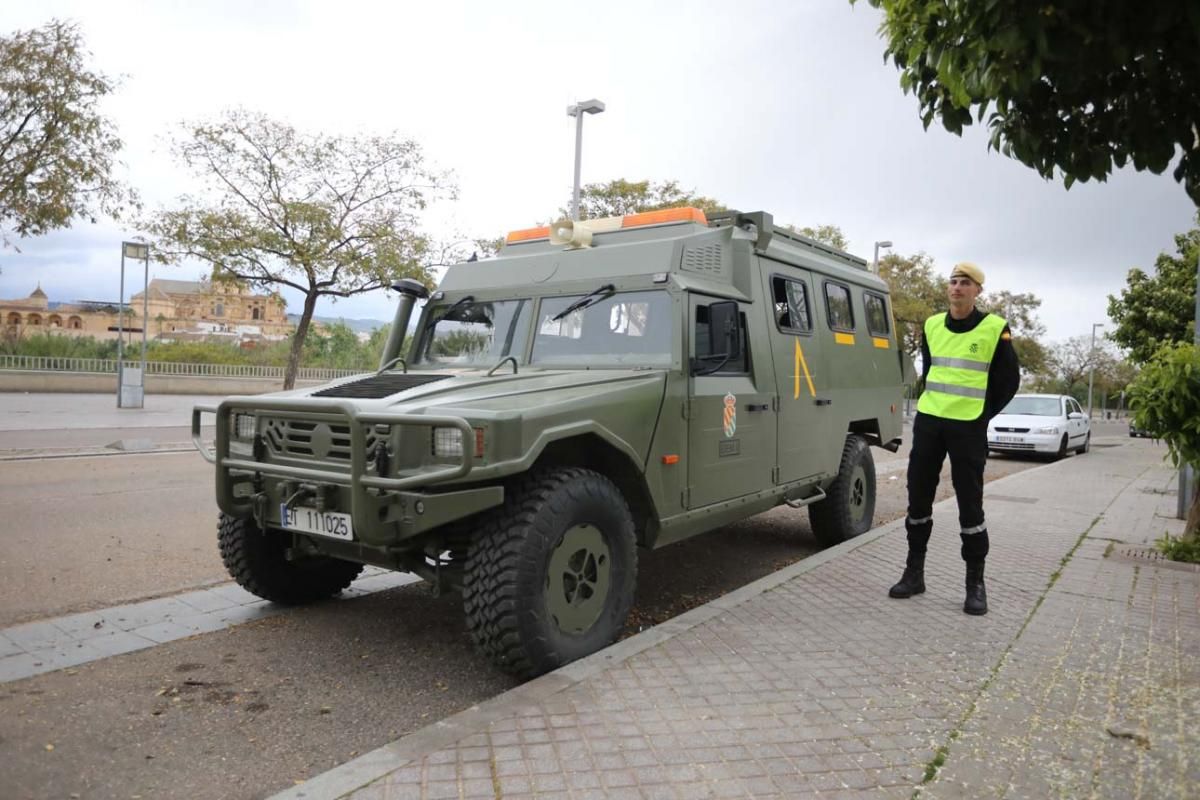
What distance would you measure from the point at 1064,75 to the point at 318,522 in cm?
345

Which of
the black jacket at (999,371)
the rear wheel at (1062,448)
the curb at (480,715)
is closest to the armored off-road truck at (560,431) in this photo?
the curb at (480,715)

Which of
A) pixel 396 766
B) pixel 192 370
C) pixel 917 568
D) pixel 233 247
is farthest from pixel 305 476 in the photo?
pixel 192 370

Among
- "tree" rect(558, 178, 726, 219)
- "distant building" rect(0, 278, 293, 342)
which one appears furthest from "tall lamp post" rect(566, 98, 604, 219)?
"distant building" rect(0, 278, 293, 342)

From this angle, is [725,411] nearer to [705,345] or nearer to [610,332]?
[705,345]

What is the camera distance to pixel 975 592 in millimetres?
4863

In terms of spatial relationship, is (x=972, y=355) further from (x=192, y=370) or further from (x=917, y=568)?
(x=192, y=370)

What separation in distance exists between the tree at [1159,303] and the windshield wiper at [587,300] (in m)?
14.0

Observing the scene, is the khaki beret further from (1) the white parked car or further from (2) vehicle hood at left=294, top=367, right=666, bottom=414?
(1) the white parked car

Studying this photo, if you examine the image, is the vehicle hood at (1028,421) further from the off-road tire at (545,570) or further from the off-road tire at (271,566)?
the off-road tire at (271,566)

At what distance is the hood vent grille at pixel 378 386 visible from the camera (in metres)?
4.26

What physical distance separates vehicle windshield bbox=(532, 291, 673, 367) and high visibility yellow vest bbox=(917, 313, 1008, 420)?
1694 mm

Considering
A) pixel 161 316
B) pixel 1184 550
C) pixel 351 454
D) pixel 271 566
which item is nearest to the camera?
pixel 351 454

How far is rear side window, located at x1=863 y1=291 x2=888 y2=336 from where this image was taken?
24.9 feet

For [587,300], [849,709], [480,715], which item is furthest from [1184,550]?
[480,715]
